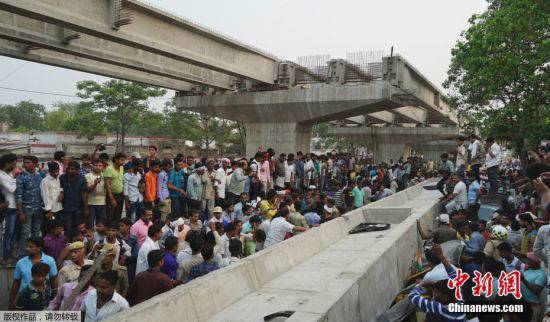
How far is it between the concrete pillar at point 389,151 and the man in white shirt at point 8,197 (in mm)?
36936

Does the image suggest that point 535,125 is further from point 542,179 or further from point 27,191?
point 27,191

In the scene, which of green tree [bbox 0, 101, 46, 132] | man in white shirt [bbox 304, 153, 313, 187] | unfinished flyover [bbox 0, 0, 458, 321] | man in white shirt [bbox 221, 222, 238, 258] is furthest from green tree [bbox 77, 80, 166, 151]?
green tree [bbox 0, 101, 46, 132]

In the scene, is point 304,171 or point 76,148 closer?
point 304,171

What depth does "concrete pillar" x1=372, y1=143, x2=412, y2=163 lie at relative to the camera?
4100cm

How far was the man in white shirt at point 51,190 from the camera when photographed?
7652 millimetres

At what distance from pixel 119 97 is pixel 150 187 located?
3046cm

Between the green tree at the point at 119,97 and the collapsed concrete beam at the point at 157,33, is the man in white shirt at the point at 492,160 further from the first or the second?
the green tree at the point at 119,97

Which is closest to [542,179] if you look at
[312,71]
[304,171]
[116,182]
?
[116,182]

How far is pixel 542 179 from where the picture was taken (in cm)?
591

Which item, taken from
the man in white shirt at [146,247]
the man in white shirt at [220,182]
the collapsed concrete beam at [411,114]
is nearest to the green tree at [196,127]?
the collapsed concrete beam at [411,114]

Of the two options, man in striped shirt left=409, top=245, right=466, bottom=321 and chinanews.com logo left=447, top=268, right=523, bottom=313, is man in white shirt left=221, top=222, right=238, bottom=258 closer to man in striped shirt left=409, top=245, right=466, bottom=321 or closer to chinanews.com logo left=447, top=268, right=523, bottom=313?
man in striped shirt left=409, top=245, right=466, bottom=321

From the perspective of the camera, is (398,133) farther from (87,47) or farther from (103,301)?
(103,301)

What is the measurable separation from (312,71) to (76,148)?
3245 centimetres

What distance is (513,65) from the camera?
15664mm
